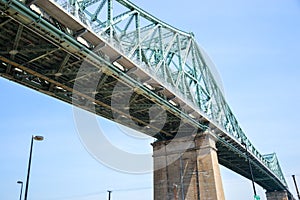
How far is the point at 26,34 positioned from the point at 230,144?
102 feet

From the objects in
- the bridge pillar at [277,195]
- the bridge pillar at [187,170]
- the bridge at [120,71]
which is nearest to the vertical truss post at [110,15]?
the bridge at [120,71]

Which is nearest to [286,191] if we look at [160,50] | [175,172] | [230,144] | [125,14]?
[230,144]

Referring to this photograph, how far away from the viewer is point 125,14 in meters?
23.2

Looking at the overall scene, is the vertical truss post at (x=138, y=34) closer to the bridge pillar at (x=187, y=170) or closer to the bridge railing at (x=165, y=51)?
the bridge railing at (x=165, y=51)

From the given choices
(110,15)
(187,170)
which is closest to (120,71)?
(110,15)

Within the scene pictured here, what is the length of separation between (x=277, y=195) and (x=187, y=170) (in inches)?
2810

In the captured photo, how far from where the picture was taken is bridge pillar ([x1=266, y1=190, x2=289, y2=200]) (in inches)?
3548

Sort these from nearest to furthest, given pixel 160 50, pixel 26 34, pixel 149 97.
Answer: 1. pixel 26 34
2. pixel 149 97
3. pixel 160 50

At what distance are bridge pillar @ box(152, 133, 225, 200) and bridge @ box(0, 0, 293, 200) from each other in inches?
4.9

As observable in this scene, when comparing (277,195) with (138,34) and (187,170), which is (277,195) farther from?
(138,34)

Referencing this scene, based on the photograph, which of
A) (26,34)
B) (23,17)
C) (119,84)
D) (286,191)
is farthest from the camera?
(286,191)

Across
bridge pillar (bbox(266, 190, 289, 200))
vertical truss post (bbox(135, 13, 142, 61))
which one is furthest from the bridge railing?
Answer: bridge pillar (bbox(266, 190, 289, 200))

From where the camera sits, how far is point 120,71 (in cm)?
2044

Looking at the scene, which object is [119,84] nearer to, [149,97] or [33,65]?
[149,97]
